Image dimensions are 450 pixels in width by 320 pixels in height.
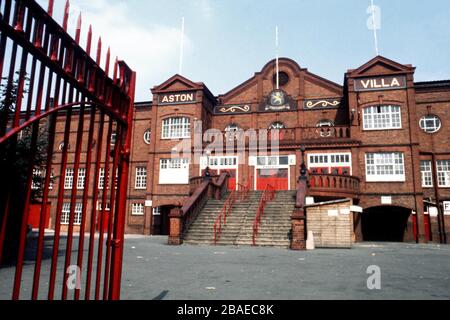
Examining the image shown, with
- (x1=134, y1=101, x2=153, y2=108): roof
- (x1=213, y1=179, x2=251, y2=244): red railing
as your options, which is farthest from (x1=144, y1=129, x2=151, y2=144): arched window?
(x1=213, y1=179, x2=251, y2=244): red railing

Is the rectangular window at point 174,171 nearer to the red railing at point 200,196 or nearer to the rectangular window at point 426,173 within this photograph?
the red railing at point 200,196

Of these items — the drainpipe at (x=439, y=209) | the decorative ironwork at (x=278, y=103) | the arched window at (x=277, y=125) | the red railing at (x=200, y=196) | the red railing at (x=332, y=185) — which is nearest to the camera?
the red railing at (x=200, y=196)

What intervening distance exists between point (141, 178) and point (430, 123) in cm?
2196

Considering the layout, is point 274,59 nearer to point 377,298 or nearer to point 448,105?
point 448,105

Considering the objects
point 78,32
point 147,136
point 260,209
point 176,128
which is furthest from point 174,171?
point 78,32

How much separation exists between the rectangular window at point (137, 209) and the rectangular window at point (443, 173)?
21.6m

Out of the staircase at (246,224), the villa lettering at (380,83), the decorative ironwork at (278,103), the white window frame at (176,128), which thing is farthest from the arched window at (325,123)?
the white window frame at (176,128)

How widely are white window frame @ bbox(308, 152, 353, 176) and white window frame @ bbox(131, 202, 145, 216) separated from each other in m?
13.4

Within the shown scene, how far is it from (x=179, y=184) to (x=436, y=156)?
18.1 meters

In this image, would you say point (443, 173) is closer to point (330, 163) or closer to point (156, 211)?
point (330, 163)

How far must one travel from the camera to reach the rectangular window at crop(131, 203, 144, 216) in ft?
93.1

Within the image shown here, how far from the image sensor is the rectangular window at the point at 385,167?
22859mm

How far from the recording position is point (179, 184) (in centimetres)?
2656

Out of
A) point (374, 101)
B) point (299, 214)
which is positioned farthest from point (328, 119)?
point (299, 214)
